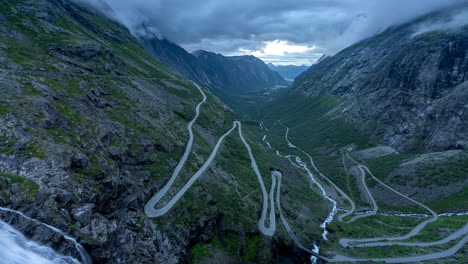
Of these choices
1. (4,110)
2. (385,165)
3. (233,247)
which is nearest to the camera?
(4,110)

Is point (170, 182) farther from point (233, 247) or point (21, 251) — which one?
point (21, 251)

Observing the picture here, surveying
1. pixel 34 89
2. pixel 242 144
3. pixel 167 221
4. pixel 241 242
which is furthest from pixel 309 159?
pixel 34 89

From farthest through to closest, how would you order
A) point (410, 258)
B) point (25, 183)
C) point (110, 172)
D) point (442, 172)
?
point (442, 172)
point (410, 258)
point (110, 172)
point (25, 183)

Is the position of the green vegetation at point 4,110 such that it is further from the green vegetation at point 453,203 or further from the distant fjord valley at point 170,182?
the green vegetation at point 453,203

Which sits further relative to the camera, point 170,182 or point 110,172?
point 170,182

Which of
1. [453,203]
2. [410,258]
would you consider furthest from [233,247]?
[453,203]

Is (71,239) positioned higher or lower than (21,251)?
lower

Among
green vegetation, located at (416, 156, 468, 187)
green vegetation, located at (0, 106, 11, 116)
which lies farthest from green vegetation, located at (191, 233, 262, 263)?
green vegetation, located at (416, 156, 468, 187)
